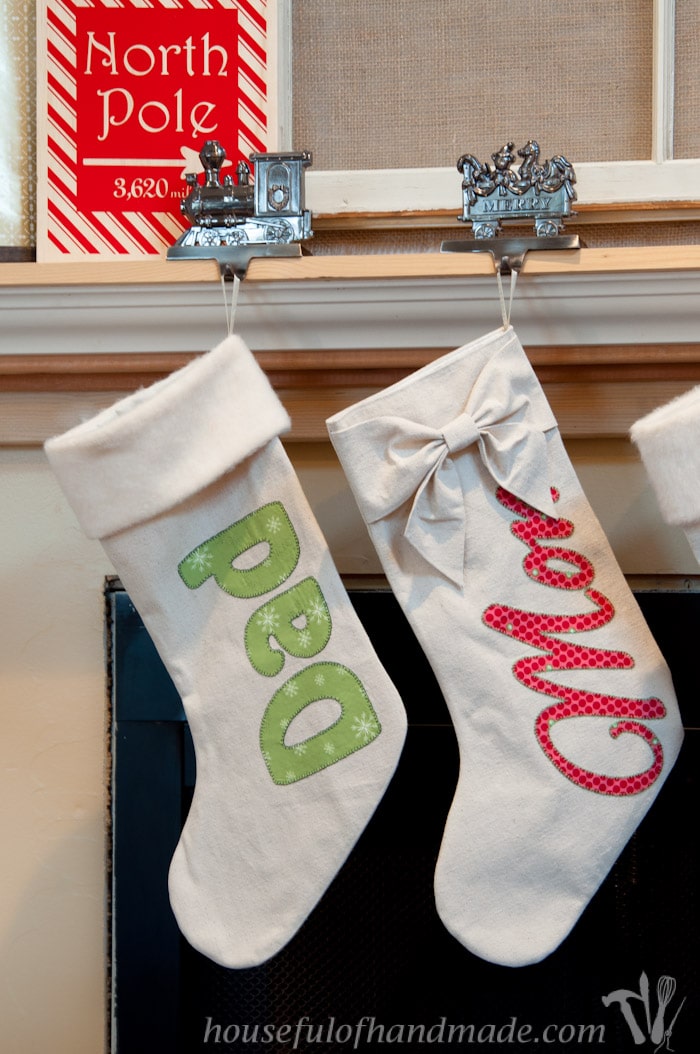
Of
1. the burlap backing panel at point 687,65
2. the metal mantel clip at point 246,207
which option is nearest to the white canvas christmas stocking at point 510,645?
the metal mantel clip at point 246,207

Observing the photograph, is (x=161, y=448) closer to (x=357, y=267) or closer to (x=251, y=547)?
(x=251, y=547)


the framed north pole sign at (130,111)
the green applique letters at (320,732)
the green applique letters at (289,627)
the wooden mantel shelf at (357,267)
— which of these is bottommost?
the green applique letters at (320,732)

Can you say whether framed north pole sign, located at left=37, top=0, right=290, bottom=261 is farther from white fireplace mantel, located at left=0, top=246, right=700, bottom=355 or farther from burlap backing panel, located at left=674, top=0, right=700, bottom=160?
burlap backing panel, located at left=674, top=0, right=700, bottom=160

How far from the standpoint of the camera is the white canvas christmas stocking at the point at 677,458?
30.0 inches

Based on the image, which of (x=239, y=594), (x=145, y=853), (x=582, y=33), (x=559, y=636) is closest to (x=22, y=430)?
(x=239, y=594)

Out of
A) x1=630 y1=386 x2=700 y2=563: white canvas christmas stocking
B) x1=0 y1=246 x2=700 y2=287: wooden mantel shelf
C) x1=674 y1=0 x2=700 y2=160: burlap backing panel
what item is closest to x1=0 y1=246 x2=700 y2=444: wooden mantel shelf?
x1=0 y1=246 x2=700 y2=287: wooden mantel shelf

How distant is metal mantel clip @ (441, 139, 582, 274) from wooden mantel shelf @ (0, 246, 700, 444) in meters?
0.01

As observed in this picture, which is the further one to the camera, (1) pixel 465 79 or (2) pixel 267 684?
(1) pixel 465 79

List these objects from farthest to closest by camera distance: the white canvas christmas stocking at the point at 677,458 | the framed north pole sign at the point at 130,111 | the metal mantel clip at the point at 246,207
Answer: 1. the framed north pole sign at the point at 130,111
2. the metal mantel clip at the point at 246,207
3. the white canvas christmas stocking at the point at 677,458

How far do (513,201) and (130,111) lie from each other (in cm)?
40

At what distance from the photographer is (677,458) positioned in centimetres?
77

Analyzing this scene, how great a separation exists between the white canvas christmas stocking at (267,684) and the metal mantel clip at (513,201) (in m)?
0.22

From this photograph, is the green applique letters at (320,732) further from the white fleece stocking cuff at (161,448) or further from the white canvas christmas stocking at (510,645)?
the white fleece stocking cuff at (161,448)

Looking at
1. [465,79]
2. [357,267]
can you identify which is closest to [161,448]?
[357,267]
